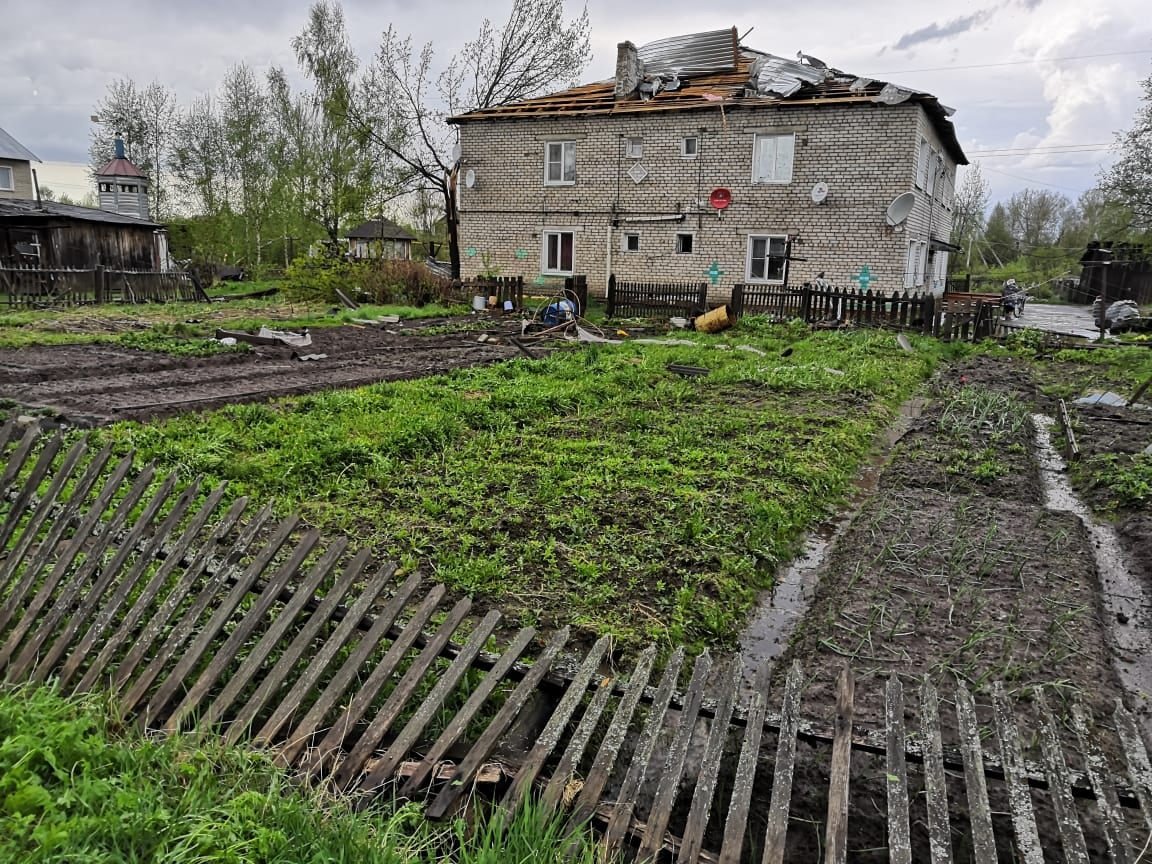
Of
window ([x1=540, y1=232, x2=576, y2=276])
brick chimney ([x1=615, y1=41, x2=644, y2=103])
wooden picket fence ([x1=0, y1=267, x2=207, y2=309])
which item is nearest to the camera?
wooden picket fence ([x1=0, y1=267, x2=207, y2=309])

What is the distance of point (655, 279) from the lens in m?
21.0

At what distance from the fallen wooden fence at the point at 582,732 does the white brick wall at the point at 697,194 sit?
58.5ft


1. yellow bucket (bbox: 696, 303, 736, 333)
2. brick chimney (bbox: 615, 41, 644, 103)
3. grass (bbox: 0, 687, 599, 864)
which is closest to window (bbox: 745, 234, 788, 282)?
yellow bucket (bbox: 696, 303, 736, 333)

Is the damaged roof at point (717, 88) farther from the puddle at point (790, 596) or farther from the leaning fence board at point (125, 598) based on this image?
the leaning fence board at point (125, 598)

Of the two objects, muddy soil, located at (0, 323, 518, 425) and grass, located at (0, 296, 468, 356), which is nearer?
muddy soil, located at (0, 323, 518, 425)

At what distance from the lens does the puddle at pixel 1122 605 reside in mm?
3227

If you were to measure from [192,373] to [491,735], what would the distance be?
860 centimetres

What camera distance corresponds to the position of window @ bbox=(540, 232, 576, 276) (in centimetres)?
2214

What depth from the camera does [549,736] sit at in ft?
7.55

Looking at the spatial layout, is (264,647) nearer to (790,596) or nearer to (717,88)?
(790,596)

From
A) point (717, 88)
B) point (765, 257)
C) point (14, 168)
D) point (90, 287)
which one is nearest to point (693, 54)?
point (717, 88)

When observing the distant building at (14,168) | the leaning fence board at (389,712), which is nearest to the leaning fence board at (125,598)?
the leaning fence board at (389,712)

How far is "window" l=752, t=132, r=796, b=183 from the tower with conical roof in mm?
29279

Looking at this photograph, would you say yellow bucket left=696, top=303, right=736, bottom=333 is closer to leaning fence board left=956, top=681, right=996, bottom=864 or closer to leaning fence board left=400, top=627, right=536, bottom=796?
leaning fence board left=400, top=627, right=536, bottom=796
